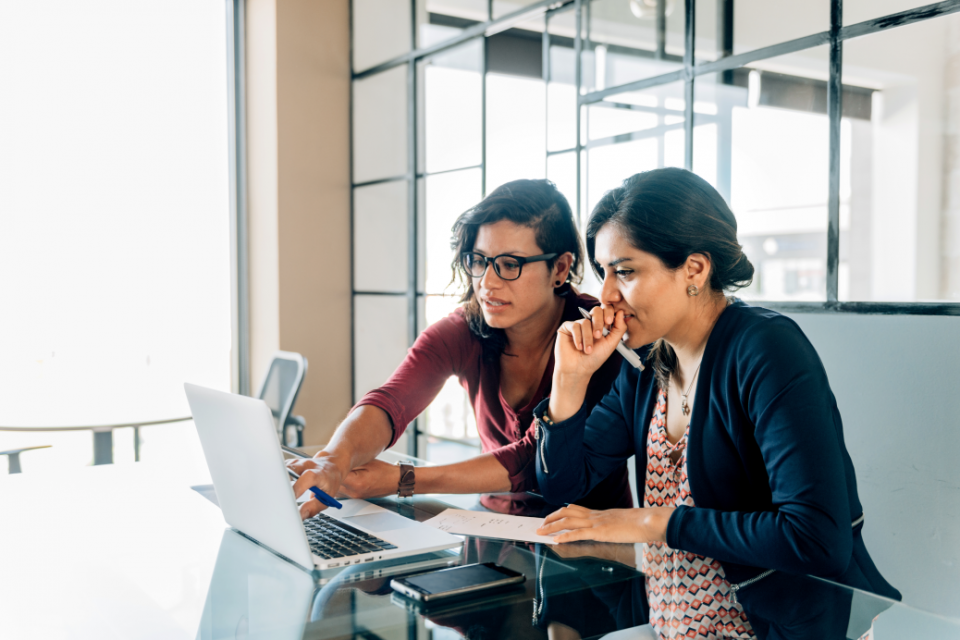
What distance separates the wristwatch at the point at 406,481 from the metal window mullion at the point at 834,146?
3.97 feet

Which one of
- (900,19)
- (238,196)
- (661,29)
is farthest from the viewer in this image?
(238,196)

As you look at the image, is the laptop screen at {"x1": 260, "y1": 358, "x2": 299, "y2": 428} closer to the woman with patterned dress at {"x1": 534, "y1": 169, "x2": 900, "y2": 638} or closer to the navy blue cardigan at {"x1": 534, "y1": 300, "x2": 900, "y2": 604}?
the woman with patterned dress at {"x1": 534, "y1": 169, "x2": 900, "y2": 638}

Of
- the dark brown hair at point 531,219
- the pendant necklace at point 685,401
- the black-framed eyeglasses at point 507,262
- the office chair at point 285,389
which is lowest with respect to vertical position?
the office chair at point 285,389

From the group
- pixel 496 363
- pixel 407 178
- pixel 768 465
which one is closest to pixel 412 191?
pixel 407 178

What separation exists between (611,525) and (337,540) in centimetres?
42

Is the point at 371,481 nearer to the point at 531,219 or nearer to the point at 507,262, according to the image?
the point at 507,262

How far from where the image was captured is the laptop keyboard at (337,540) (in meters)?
1.12

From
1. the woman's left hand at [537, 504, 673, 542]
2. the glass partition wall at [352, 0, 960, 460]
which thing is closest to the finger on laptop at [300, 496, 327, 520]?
the woman's left hand at [537, 504, 673, 542]

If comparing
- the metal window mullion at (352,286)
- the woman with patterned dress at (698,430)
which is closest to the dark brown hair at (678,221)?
the woman with patterned dress at (698,430)

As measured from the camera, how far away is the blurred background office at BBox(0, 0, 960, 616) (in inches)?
72.5

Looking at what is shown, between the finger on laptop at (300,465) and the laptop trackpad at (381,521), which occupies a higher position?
Result: the finger on laptop at (300,465)

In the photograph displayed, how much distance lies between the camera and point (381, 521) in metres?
1.31

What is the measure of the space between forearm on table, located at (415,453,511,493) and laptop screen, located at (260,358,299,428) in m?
2.13

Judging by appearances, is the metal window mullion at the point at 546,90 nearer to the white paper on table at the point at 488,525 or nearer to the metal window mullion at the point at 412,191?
the metal window mullion at the point at 412,191
